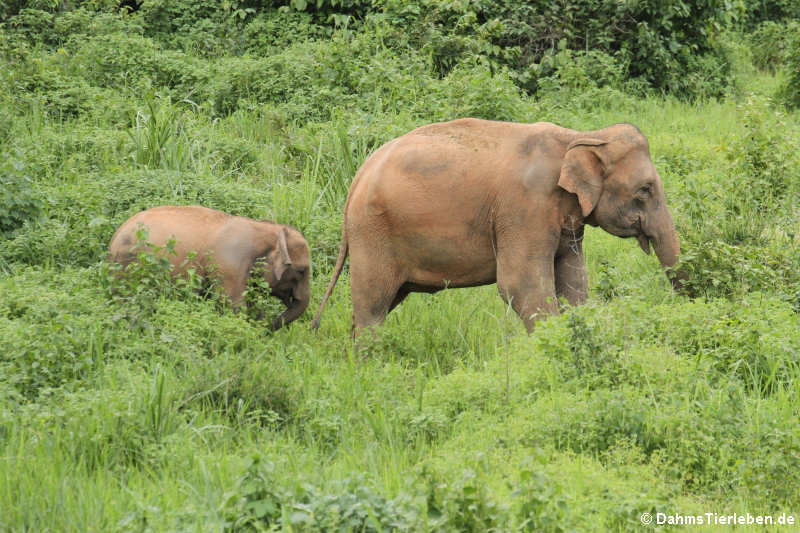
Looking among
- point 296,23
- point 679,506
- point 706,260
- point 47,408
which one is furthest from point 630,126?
point 296,23

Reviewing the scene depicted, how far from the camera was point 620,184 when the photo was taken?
20.2 feet

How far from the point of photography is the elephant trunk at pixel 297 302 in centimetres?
676

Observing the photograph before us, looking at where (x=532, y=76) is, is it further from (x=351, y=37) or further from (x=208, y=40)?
(x=208, y=40)

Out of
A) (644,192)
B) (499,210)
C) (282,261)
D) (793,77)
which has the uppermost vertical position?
(644,192)

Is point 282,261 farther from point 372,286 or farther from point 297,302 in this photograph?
point 372,286

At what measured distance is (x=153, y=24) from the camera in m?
13.4

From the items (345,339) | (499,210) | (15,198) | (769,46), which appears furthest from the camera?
(769,46)

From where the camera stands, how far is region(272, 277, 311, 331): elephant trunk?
266 inches

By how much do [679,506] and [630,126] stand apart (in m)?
2.70

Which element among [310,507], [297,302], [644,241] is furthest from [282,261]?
[310,507]

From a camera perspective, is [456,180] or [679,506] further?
[456,180]

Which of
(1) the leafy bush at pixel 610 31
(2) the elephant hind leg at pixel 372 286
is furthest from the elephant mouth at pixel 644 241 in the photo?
(1) the leafy bush at pixel 610 31

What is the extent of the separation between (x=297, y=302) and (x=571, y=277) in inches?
67.6

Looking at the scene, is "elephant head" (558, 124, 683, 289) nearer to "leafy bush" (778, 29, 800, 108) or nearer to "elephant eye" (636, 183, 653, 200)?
"elephant eye" (636, 183, 653, 200)
